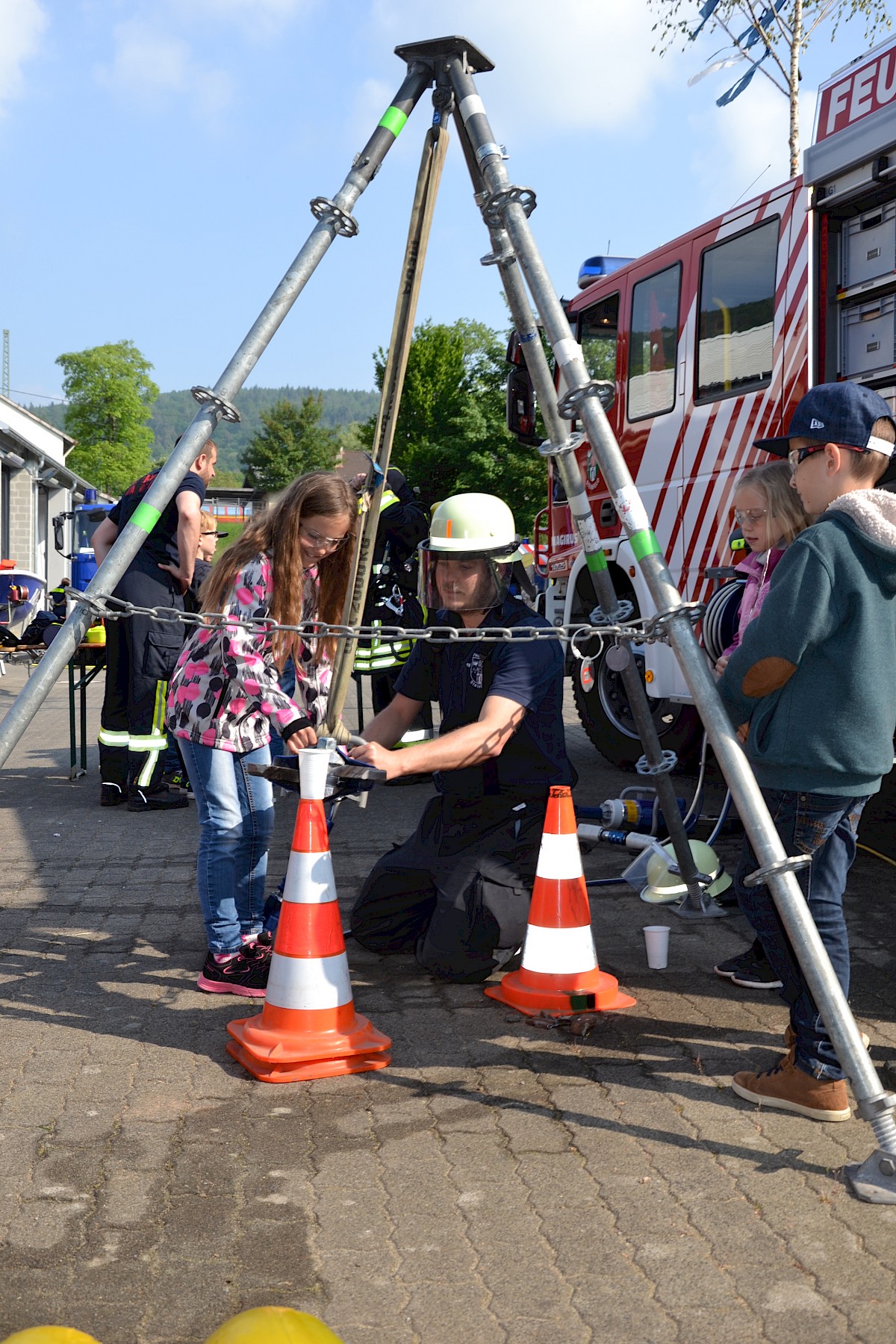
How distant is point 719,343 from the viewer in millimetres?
6789

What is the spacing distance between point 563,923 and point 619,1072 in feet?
1.83

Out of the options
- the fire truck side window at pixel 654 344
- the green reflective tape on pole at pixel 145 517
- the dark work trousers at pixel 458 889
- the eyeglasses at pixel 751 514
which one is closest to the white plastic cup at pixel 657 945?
the dark work trousers at pixel 458 889

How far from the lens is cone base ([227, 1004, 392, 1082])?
3.39m

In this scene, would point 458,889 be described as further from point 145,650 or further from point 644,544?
point 145,650

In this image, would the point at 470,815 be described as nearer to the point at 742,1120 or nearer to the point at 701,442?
the point at 742,1120

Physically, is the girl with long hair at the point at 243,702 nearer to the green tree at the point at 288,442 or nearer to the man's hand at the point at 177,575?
the man's hand at the point at 177,575

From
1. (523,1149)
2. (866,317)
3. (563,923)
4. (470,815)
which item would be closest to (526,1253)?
(523,1149)

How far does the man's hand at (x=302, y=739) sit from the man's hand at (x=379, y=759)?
0.65 feet

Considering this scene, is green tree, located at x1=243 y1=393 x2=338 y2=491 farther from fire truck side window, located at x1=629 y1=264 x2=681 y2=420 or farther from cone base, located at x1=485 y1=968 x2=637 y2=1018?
cone base, located at x1=485 y1=968 x2=637 y2=1018

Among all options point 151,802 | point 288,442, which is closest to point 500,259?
point 151,802

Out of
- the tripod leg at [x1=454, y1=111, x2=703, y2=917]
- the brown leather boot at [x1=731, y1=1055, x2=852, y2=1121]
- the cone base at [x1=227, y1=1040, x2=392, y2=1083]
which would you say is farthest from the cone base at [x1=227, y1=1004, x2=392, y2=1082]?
the tripod leg at [x1=454, y1=111, x2=703, y2=917]

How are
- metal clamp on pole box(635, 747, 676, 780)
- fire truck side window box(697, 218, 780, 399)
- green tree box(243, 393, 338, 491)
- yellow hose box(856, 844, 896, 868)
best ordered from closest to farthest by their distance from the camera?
metal clamp on pole box(635, 747, 676, 780) < yellow hose box(856, 844, 896, 868) < fire truck side window box(697, 218, 780, 399) < green tree box(243, 393, 338, 491)

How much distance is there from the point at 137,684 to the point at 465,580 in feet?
10.9

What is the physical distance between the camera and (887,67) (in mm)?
4965
